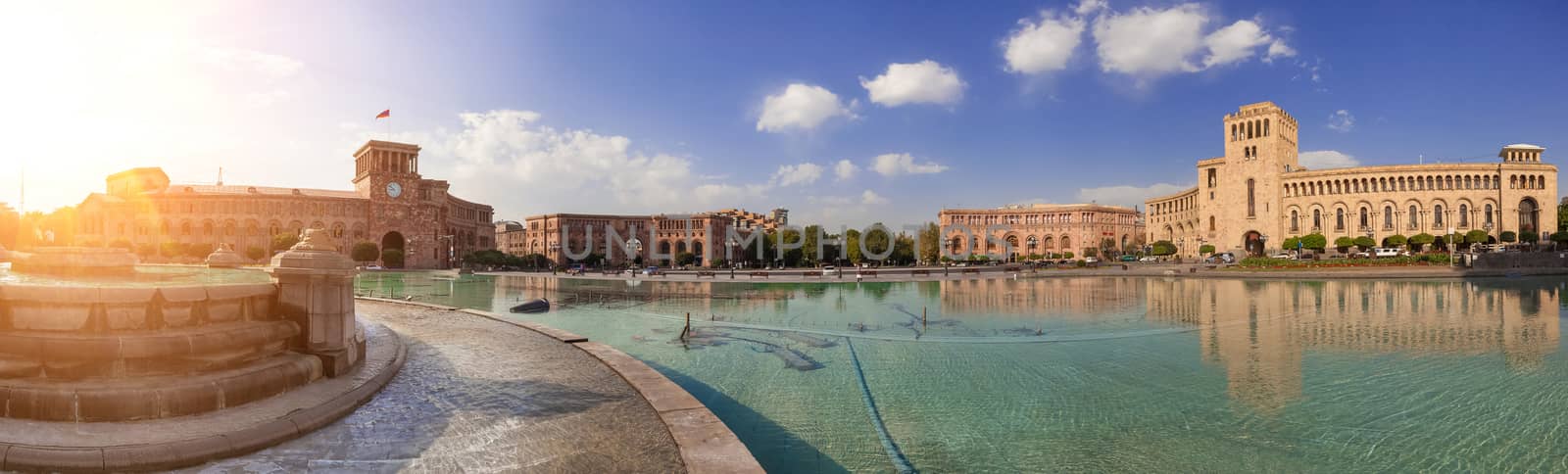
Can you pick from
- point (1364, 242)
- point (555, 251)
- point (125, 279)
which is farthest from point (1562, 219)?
point (555, 251)

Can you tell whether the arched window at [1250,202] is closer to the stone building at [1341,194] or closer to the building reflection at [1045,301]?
the stone building at [1341,194]

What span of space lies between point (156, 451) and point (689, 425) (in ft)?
14.1

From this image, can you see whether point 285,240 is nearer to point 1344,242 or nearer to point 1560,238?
point 1344,242

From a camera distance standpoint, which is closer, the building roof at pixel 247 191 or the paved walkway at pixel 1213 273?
the paved walkway at pixel 1213 273

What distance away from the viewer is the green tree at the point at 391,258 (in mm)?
65875

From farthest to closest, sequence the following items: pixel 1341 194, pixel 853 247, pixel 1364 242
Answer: pixel 853 247, pixel 1341 194, pixel 1364 242

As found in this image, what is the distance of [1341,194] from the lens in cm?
6838

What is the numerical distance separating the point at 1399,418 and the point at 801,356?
9.40m

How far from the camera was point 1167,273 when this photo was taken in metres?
49.1

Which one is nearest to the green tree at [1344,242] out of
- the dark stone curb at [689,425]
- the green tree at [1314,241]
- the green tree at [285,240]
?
the green tree at [1314,241]

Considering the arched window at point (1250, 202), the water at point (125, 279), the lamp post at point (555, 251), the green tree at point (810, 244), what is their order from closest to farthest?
the water at point (125, 279), the arched window at point (1250, 202), the green tree at point (810, 244), the lamp post at point (555, 251)

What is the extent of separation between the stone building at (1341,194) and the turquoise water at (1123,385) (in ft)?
184

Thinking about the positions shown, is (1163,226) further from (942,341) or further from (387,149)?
(387,149)

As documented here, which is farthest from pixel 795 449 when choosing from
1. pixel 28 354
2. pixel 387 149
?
pixel 387 149
